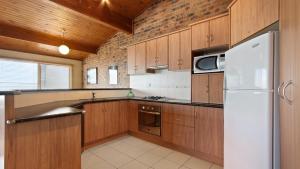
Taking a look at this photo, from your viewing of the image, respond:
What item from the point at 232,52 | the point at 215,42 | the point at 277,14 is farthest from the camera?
the point at 215,42

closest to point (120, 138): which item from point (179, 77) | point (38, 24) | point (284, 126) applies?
point (179, 77)

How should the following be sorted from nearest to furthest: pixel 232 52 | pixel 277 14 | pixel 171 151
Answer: pixel 277 14 → pixel 232 52 → pixel 171 151

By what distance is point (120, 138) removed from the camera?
3385mm

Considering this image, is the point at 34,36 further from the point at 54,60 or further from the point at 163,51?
the point at 163,51

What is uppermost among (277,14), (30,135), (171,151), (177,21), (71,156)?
(177,21)

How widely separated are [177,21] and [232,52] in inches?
85.9

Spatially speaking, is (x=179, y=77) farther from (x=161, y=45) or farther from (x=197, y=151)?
(x=197, y=151)

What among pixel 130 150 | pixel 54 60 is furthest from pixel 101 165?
pixel 54 60

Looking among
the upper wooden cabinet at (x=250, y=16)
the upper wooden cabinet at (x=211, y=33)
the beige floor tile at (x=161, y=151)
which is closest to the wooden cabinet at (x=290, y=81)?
the upper wooden cabinet at (x=250, y=16)

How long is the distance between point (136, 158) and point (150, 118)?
90cm

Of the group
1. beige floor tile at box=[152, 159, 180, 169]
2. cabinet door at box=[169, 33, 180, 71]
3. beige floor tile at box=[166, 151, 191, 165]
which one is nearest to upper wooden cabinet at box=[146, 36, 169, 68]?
cabinet door at box=[169, 33, 180, 71]

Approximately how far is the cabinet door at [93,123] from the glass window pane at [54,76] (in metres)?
4.10

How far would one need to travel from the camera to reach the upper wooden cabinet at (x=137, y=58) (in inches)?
145

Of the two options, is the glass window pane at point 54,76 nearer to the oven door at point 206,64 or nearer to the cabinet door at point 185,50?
the cabinet door at point 185,50
